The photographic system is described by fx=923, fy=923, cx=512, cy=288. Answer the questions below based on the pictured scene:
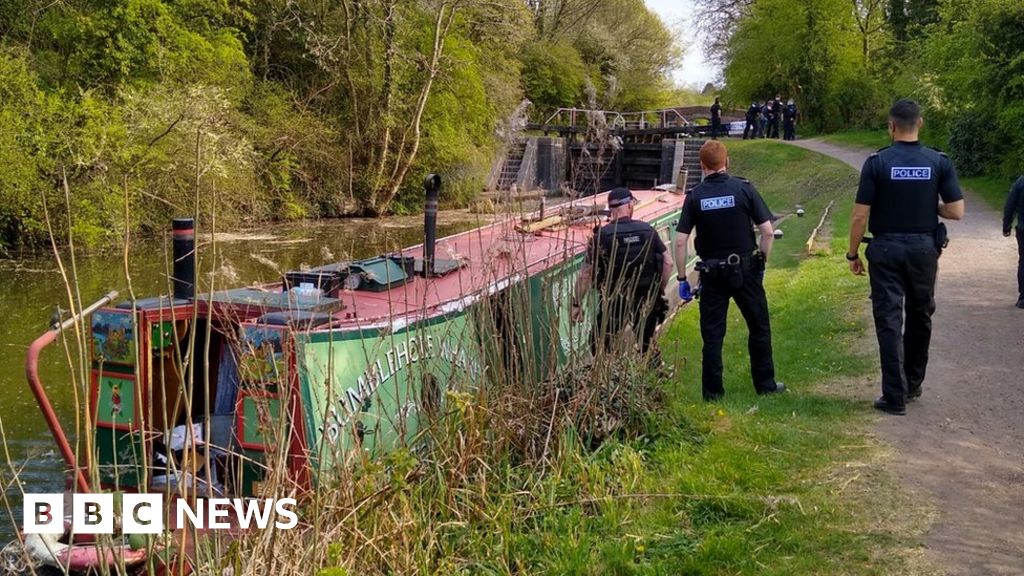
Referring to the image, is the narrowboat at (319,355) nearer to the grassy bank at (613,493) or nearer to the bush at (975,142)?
the grassy bank at (613,493)

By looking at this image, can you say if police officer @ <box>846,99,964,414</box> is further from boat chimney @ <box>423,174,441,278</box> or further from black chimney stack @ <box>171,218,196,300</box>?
black chimney stack @ <box>171,218,196,300</box>

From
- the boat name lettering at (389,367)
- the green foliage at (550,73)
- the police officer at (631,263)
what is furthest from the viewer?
the green foliage at (550,73)

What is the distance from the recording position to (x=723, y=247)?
5.77 meters

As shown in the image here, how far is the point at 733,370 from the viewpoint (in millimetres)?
7402

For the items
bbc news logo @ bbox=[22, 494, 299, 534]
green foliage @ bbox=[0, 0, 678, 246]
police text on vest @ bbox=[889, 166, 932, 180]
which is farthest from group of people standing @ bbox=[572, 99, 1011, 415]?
bbc news logo @ bbox=[22, 494, 299, 534]

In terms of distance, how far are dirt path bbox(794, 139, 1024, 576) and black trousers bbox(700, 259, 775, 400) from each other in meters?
0.71

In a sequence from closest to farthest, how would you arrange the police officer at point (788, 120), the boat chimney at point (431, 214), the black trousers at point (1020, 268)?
the boat chimney at point (431, 214), the black trousers at point (1020, 268), the police officer at point (788, 120)

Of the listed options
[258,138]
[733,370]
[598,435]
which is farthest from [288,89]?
[598,435]

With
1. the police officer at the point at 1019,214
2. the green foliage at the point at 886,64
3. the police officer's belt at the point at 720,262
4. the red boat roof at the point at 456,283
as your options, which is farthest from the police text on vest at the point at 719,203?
the green foliage at the point at 886,64

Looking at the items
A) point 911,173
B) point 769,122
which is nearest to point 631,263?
point 911,173

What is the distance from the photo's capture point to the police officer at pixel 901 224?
5.23 meters

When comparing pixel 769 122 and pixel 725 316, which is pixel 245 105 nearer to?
pixel 725 316

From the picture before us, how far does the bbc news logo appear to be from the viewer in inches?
107

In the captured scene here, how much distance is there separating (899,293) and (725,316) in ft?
3.44
